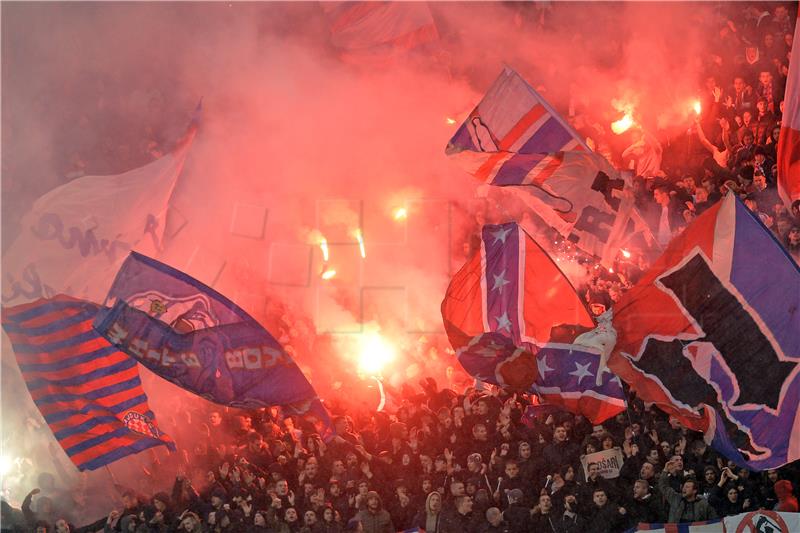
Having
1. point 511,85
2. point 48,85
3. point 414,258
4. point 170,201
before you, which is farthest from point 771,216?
point 48,85

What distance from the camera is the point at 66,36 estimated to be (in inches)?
538

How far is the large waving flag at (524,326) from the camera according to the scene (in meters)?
8.39

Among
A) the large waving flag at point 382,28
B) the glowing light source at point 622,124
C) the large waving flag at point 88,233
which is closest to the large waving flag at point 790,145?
the glowing light source at point 622,124

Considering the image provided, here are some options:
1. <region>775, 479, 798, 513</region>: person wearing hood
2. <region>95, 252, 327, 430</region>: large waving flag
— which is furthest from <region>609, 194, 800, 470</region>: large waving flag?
<region>95, 252, 327, 430</region>: large waving flag

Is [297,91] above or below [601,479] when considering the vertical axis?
above

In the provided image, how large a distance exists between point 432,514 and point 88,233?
403 cm

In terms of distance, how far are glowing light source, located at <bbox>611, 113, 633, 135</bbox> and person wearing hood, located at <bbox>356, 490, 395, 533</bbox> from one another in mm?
4153

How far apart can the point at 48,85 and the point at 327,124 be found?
10.4 ft

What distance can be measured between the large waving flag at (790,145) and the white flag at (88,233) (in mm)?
5041

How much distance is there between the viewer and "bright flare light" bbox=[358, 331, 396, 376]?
10797 millimetres

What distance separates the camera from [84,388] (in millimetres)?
9820

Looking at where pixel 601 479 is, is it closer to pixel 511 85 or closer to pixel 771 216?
pixel 771 216

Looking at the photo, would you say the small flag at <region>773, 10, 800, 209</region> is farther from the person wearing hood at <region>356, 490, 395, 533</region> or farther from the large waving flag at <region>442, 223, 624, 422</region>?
the person wearing hood at <region>356, 490, 395, 533</region>

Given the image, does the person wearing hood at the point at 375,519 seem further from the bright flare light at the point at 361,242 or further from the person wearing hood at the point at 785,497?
the bright flare light at the point at 361,242
